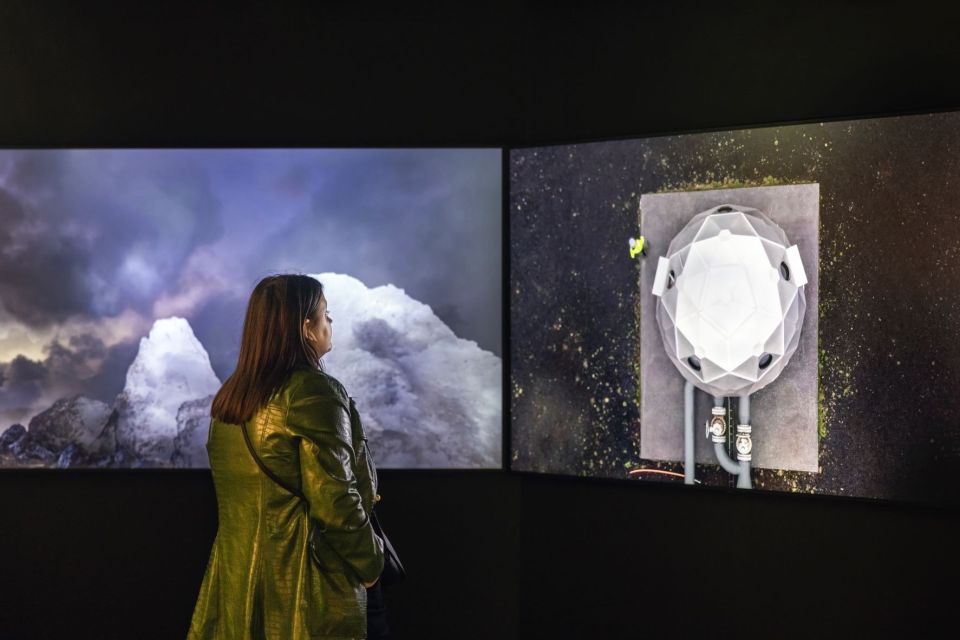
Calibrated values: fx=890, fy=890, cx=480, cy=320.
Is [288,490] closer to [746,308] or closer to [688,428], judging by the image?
[688,428]

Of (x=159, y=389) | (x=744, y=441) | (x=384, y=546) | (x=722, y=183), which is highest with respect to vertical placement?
(x=722, y=183)

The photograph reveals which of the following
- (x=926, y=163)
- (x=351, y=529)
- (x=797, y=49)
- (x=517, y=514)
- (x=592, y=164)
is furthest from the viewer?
(x=517, y=514)

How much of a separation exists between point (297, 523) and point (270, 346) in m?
0.47

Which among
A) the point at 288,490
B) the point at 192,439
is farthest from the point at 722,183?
the point at 192,439

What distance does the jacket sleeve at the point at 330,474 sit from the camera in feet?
7.43

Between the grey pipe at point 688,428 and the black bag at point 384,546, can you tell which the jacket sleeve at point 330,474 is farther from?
the grey pipe at point 688,428

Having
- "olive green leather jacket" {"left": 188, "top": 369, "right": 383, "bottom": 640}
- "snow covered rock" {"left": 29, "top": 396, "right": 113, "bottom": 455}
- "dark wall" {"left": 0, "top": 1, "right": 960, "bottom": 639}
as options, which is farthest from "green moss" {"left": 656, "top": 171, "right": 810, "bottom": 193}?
"snow covered rock" {"left": 29, "top": 396, "right": 113, "bottom": 455}

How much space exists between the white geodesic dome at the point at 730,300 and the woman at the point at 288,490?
1375mm

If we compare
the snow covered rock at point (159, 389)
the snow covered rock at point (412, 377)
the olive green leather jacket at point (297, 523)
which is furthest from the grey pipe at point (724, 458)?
the snow covered rock at point (159, 389)

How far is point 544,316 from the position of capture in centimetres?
355

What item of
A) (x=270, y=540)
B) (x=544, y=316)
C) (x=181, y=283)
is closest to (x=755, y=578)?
(x=544, y=316)

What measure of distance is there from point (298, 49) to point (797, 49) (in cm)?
200

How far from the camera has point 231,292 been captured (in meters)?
3.63

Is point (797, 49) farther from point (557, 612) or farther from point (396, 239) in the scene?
point (557, 612)
